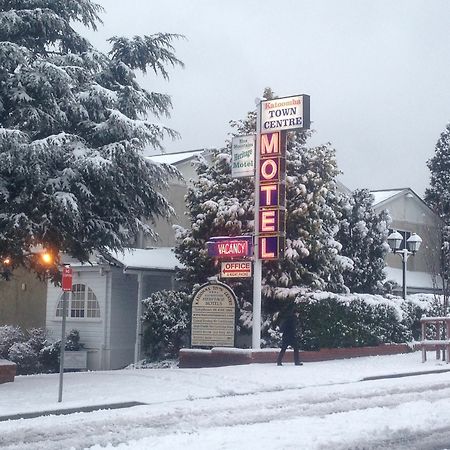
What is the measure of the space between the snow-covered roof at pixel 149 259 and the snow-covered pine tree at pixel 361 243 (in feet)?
21.6

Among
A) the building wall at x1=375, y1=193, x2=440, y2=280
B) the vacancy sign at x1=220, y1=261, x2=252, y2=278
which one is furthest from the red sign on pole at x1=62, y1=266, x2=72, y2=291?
the building wall at x1=375, y1=193, x2=440, y2=280

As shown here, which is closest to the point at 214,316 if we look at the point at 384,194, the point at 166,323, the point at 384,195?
the point at 166,323

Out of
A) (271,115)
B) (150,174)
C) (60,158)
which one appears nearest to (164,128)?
(150,174)

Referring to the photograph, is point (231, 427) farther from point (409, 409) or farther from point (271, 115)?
point (271, 115)

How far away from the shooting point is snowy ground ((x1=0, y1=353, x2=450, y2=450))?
1105cm

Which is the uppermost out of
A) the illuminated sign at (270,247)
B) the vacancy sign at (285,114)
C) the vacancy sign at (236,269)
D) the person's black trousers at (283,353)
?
the vacancy sign at (285,114)

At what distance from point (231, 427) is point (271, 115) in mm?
13233

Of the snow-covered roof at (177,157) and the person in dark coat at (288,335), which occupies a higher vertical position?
the snow-covered roof at (177,157)

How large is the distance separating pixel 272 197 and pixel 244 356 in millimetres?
4518

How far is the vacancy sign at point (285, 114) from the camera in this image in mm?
23125

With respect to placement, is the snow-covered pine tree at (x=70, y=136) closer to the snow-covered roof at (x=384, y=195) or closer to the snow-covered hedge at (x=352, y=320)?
the snow-covered hedge at (x=352, y=320)

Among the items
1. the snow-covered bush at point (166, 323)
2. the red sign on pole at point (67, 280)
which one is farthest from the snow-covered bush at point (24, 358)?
the red sign on pole at point (67, 280)

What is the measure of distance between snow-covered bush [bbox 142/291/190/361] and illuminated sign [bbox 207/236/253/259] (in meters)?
3.56

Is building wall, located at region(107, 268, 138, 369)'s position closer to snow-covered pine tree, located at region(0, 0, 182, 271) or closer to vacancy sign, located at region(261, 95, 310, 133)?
vacancy sign, located at region(261, 95, 310, 133)
